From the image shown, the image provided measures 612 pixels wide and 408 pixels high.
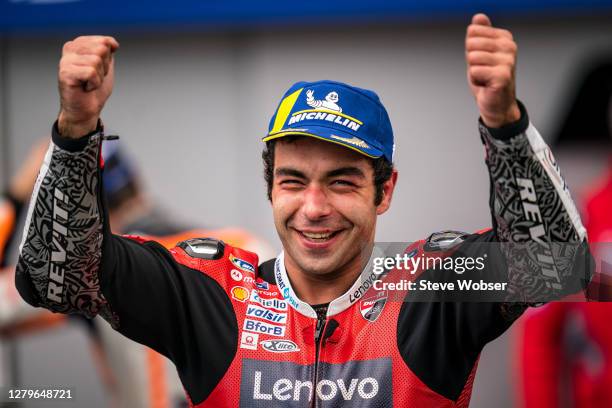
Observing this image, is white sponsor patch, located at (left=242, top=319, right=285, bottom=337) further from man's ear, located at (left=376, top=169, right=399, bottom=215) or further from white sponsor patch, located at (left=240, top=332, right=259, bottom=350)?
man's ear, located at (left=376, top=169, right=399, bottom=215)

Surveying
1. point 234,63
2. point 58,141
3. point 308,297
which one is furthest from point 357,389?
point 234,63

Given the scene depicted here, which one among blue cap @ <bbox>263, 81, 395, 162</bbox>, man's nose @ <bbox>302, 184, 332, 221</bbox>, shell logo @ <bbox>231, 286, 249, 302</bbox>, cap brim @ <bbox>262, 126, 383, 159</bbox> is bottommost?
shell logo @ <bbox>231, 286, 249, 302</bbox>

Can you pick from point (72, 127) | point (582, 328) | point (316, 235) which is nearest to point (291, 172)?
point (316, 235)

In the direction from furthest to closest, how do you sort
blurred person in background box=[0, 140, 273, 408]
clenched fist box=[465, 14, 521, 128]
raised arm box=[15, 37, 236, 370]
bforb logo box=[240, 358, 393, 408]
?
blurred person in background box=[0, 140, 273, 408] → bforb logo box=[240, 358, 393, 408] → raised arm box=[15, 37, 236, 370] → clenched fist box=[465, 14, 521, 128]

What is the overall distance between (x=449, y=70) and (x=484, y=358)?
4.28 feet

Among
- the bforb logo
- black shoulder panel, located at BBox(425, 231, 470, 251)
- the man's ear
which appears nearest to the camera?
the bforb logo

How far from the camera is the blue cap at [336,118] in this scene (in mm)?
→ 2146

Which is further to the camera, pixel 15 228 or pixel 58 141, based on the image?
pixel 15 228

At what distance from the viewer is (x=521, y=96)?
423 centimetres

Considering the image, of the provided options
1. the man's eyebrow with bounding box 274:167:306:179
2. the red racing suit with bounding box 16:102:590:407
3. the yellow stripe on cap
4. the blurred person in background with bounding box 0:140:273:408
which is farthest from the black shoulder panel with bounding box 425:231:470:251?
the blurred person in background with bounding box 0:140:273:408

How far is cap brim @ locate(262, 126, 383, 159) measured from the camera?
6.95 feet

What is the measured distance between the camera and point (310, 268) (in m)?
2.18

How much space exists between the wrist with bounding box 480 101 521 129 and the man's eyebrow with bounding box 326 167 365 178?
0.41 meters

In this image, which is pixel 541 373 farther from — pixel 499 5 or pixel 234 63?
pixel 234 63
